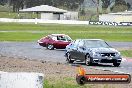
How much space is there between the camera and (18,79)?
24.2 ft

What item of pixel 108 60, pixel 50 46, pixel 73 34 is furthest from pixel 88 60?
pixel 73 34

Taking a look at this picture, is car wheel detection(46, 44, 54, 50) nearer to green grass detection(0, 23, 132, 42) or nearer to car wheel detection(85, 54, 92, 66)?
green grass detection(0, 23, 132, 42)

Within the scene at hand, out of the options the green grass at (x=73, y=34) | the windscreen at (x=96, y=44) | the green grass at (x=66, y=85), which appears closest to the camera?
the green grass at (x=66, y=85)

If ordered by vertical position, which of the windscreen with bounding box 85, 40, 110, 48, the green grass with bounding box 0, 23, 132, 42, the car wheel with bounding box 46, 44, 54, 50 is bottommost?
the green grass with bounding box 0, 23, 132, 42

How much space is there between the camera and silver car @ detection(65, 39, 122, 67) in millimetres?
24578

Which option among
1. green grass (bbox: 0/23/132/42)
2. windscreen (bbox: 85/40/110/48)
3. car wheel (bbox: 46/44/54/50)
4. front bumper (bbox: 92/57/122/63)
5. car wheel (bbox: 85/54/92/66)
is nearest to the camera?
front bumper (bbox: 92/57/122/63)

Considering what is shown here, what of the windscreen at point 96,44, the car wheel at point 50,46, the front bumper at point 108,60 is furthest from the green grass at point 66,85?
the car wheel at point 50,46

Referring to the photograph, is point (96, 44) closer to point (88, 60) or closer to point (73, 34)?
point (88, 60)

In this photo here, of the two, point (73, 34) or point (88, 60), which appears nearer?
point (88, 60)

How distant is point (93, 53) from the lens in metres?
24.6

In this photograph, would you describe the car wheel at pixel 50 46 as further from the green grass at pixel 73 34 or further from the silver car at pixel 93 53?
the green grass at pixel 73 34

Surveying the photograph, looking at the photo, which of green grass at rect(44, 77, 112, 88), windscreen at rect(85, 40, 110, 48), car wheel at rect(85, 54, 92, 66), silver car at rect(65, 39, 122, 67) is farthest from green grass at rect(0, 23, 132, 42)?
green grass at rect(44, 77, 112, 88)

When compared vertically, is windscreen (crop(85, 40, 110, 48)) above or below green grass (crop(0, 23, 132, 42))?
above

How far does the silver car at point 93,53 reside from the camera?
968 inches
